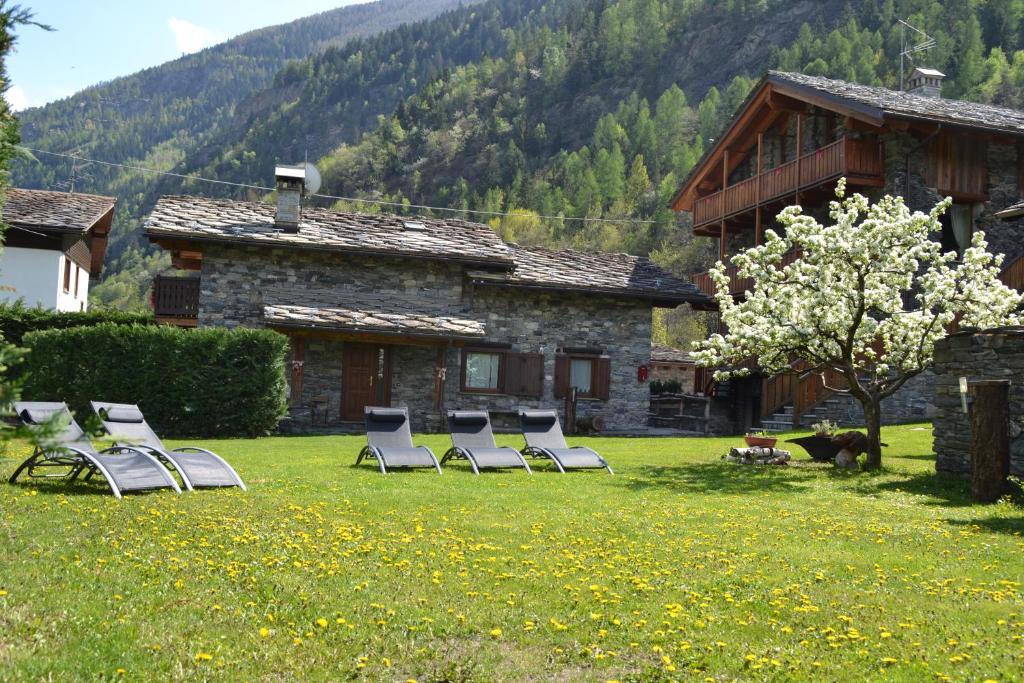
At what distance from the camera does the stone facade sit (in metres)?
21.8

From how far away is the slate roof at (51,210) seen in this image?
26.4 metres

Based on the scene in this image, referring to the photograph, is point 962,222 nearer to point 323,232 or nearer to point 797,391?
point 797,391

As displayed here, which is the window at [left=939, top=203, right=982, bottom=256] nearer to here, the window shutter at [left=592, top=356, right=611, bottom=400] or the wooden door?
the window shutter at [left=592, top=356, right=611, bottom=400]

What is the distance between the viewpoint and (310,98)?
130 m

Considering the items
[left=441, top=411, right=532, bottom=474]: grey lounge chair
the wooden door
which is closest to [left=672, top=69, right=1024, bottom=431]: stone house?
the wooden door

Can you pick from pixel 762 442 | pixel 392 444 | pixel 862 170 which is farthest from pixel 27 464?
pixel 862 170

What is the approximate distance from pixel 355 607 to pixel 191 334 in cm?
1377

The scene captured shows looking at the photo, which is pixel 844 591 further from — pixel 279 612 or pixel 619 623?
pixel 279 612

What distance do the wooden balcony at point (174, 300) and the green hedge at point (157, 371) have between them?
5.18 meters

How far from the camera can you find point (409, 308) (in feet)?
74.4

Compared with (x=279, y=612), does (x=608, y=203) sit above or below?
above

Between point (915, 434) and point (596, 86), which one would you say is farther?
point (596, 86)

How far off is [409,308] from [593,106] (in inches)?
2990

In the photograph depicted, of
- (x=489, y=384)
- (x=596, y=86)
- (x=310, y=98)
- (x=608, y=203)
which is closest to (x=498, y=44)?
(x=310, y=98)
